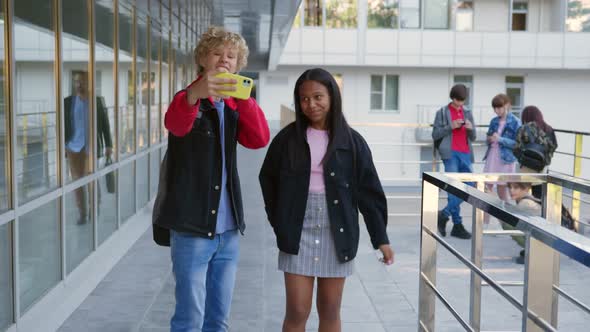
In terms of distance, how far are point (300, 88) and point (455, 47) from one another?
2907 centimetres

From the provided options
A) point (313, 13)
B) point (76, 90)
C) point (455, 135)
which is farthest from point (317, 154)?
point (313, 13)

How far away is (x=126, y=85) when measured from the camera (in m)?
7.68

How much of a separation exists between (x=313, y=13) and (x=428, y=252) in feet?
92.5

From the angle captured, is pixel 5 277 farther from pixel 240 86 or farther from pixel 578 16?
pixel 578 16

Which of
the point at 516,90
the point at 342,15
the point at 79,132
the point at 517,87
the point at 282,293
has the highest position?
the point at 342,15

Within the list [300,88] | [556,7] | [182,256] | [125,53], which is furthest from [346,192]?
[556,7]

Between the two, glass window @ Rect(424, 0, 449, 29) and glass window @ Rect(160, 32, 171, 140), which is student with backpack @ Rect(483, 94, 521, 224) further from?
glass window @ Rect(424, 0, 449, 29)

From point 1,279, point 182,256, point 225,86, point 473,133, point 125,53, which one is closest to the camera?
point 225,86

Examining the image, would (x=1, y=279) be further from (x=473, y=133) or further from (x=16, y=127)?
(x=473, y=133)

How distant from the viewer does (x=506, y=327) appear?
5.34m

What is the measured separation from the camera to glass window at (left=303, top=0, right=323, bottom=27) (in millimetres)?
31125

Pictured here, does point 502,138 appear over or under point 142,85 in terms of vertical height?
under

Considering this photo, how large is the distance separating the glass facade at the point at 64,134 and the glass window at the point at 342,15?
22.9 meters

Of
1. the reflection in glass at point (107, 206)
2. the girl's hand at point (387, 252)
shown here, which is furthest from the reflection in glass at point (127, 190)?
the girl's hand at point (387, 252)
